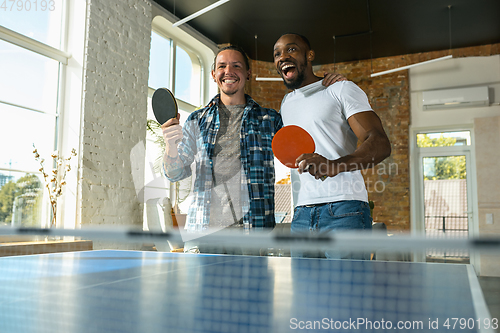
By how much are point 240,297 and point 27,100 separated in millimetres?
3925

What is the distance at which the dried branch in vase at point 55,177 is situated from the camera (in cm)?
369

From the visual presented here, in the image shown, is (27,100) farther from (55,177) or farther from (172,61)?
(172,61)

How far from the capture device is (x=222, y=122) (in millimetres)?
1692

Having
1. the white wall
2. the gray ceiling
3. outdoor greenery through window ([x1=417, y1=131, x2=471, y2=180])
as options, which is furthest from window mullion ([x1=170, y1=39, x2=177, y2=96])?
outdoor greenery through window ([x1=417, y1=131, x2=471, y2=180])

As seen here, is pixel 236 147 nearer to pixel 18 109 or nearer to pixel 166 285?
pixel 166 285

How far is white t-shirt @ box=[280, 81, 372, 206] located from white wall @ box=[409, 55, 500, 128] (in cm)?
607

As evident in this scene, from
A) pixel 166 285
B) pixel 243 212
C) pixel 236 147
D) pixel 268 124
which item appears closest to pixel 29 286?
pixel 166 285

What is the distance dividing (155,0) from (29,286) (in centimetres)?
512

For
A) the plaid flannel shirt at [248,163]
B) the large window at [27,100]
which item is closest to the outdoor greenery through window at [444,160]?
the large window at [27,100]

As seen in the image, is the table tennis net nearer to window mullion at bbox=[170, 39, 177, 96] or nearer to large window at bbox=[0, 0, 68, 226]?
large window at bbox=[0, 0, 68, 226]

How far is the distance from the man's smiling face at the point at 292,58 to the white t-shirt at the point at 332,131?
84 mm

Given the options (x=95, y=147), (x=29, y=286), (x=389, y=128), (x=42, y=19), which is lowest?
(x=29, y=286)

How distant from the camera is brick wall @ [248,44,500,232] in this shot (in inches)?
270

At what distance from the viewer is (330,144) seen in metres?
1.41
